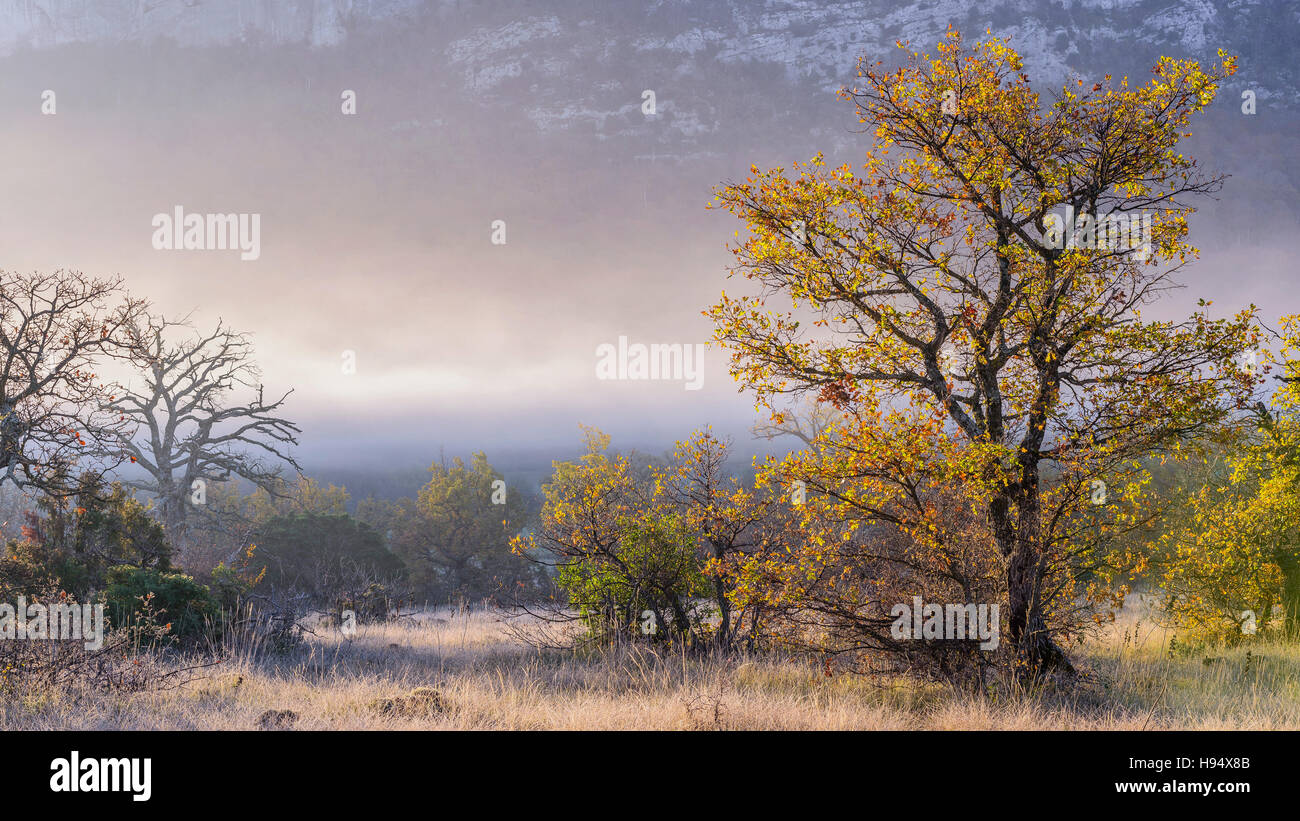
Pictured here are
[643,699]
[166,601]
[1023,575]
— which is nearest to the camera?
[643,699]

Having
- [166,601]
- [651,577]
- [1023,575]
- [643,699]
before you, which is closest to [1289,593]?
[1023,575]

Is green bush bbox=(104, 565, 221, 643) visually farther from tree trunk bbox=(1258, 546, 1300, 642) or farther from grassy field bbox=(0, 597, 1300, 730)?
tree trunk bbox=(1258, 546, 1300, 642)

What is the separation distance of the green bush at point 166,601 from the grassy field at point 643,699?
4.80ft

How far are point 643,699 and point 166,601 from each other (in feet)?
35.1

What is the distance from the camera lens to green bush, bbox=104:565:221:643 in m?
13.7

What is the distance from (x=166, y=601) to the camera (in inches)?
555

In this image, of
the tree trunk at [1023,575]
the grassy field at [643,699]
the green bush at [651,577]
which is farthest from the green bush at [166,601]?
the tree trunk at [1023,575]

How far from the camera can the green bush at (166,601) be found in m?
13.7

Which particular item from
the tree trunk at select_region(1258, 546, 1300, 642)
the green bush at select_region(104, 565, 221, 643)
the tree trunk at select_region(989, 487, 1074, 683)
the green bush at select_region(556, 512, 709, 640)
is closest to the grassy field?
the tree trunk at select_region(989, 487, 1074, 683)

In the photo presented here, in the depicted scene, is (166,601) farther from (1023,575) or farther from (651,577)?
(1023,575)

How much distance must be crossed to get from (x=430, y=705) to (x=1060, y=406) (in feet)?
27.2

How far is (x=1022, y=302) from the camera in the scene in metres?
10.3

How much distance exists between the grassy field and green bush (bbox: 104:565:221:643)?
1.46 metres

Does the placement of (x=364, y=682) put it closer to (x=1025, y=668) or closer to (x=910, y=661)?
(x=910, y=661)
